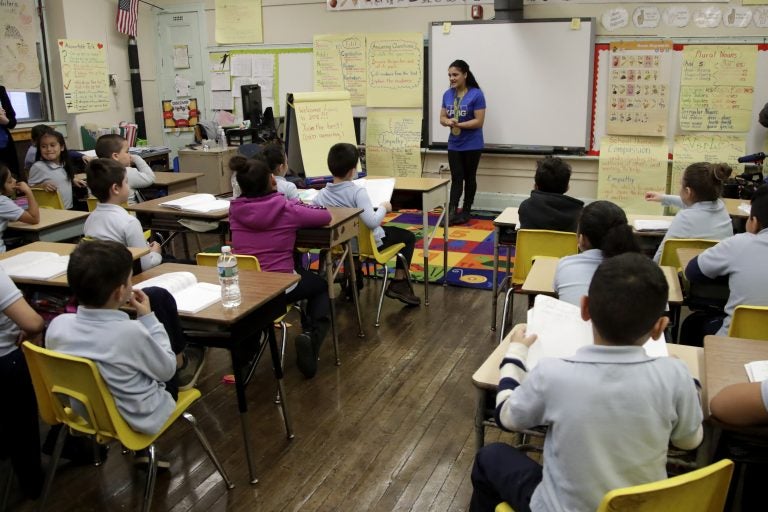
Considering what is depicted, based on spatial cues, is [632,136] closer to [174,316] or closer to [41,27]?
[174,316]

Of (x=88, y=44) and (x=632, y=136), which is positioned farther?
(x=88, y=44)

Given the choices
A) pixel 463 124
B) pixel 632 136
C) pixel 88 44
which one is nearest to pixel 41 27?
pixel 88 44

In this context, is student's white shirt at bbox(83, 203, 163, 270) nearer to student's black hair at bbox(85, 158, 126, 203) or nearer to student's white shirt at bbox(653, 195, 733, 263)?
student's black hair at bbox(85, 158, 126, 203)

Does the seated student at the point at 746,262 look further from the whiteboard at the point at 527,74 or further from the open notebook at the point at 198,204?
the whiteboard at the point at 527,74

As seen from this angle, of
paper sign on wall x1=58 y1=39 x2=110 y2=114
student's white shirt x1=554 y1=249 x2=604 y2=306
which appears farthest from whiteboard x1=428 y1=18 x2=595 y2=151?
student's white shirt x1=554 y1=249 x2=604 y2=306

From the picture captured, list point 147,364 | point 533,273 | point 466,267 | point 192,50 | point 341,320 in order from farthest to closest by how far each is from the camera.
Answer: point 192,50 → point 466,267 → point 341,320 → point 533,273 → point 147,364

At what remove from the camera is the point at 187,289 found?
2586mm

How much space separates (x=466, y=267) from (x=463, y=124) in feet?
5.98

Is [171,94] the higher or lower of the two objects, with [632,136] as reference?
higher

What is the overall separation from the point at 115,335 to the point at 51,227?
208 cm

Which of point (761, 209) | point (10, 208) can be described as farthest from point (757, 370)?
→ point (10, 208)

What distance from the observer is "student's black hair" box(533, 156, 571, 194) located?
141 inches

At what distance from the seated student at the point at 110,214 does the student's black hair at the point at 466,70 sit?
158 inches

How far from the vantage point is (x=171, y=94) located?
28.3ft
